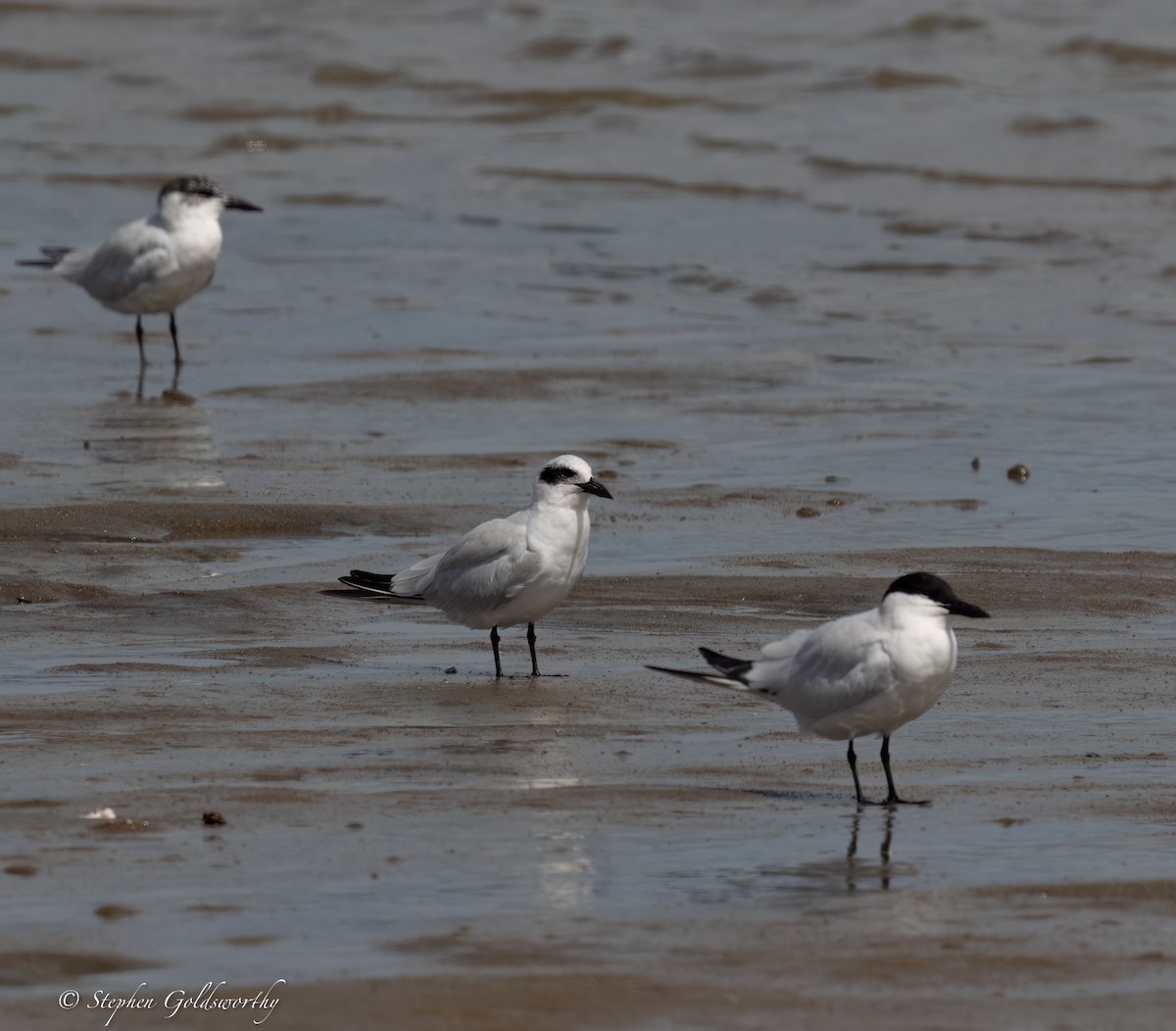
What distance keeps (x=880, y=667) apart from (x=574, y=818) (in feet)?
3.13

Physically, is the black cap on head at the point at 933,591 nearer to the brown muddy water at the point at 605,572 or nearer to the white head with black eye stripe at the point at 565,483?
the brown muddy water at the point at 605,572

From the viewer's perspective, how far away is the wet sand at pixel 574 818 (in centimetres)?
466

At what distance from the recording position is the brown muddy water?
4.88m

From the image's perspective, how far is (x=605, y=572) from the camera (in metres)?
8.84

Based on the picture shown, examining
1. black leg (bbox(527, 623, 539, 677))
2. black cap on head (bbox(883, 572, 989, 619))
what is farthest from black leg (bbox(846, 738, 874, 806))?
black leg (bbox(527, 623, 539, 677))

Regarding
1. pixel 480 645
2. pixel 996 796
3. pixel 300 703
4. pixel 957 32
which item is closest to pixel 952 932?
pixel 996 796

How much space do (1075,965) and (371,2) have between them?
29577 millimetres

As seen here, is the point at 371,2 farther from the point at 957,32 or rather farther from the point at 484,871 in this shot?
the point at 484,871

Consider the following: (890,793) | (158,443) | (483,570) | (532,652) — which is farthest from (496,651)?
(158,443)

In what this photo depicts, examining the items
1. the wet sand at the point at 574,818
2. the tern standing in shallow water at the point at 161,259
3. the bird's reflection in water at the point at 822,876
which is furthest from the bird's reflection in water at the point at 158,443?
the bird's reflection in water at the point at 822,876

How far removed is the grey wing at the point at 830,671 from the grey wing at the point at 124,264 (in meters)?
8.69

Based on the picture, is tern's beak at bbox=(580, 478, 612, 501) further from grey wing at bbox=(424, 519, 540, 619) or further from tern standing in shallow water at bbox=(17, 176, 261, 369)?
tern standing in shallow water at bbox=(17, 176, 261, 369)

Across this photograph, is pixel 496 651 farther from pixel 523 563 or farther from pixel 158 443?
pixel 158 443

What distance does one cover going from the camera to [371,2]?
32.7 m
